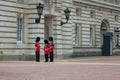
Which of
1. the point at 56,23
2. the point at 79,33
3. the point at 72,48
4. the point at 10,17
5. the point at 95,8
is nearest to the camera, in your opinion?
the point at 10,17

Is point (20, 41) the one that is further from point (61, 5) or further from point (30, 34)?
point (61, 5)

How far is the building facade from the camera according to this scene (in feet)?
100

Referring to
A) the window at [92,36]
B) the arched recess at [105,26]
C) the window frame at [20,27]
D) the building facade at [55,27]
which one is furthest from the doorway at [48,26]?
the arched recess at [105,26]

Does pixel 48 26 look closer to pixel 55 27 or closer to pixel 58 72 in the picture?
pixel 55 27

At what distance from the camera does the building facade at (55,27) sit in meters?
30.6

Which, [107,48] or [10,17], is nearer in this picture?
[10,17]

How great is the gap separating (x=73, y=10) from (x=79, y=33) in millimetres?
3234

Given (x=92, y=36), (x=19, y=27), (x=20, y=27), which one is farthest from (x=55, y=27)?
(x=92, y=36)

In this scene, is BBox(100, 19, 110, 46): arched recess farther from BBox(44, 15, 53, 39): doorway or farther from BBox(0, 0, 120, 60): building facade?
BBox(44, 15, 53, 39): doorway

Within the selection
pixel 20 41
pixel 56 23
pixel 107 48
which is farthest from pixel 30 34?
pixel 107 48

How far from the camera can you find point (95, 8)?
157 feet

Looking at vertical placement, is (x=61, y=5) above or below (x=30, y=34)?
above

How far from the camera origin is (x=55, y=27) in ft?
116

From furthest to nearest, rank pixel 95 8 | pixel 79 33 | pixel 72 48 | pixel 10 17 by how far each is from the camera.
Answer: pixel 95 8 < pixel 79 33 < pixel 72 48 < pixel 10 17
